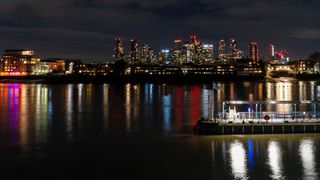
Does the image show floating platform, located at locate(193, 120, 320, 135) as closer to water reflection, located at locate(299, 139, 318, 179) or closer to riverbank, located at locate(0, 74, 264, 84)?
water reflection, located at locate(299, 139, 318, 179)

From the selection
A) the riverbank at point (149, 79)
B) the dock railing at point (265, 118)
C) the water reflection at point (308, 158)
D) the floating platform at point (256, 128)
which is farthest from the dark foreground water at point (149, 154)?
the riverbank at point (149, 79)

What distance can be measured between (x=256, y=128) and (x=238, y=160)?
6924 mm

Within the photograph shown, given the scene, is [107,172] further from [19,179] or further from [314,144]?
[314,144]

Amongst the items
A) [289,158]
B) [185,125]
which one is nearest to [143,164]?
[289,158]

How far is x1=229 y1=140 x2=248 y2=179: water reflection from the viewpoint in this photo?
18938 millimetres

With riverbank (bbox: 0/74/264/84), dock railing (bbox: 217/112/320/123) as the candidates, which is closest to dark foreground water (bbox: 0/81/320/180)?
dock railing (bbox: 217/112/320/123)

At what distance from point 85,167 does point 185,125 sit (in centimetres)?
1588

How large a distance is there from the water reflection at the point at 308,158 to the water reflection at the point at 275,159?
40.8 inches

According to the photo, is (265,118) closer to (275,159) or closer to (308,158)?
(308,158)

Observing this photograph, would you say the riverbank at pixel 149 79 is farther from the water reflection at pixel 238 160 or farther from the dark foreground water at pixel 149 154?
the water reflection at pixel 238 160

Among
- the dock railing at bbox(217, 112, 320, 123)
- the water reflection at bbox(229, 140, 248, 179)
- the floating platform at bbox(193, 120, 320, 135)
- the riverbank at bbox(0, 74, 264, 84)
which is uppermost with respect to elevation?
the riverbank at bbox(0, 74, 264, 84)

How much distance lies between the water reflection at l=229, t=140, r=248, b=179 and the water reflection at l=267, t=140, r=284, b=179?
1.19 meters

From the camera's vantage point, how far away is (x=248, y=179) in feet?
59.4

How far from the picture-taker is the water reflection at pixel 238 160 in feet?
62.1
